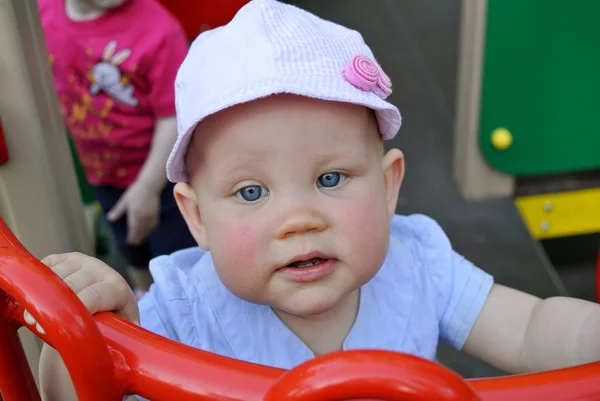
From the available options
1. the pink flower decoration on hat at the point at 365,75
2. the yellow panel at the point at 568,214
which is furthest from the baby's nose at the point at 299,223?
the yellow panel at the point at 568,214

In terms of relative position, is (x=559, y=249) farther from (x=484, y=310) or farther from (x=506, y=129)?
(x=484, y=310)

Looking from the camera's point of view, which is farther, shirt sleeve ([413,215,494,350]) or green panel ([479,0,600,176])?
green panel ([479,0,600,176])

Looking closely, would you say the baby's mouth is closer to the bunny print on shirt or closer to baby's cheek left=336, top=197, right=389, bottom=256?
baby's cheek left=336, top=197, right=389, bottom=256

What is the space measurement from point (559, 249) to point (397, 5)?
41.6 inches

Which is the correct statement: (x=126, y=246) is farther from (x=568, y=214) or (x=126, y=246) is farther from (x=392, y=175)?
(x=568, y=214)

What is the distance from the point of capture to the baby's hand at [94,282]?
464 mm

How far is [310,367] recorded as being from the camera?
1.06 feet

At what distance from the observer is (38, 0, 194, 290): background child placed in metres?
1.11

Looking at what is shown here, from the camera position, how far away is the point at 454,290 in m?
0.67

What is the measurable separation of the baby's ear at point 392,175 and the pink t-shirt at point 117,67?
1.93ft

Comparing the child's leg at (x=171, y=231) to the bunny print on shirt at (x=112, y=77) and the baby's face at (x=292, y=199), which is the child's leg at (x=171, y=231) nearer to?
the bunny print on shirt at (x=112, y=77)

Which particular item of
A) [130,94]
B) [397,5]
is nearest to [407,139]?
[397,5]

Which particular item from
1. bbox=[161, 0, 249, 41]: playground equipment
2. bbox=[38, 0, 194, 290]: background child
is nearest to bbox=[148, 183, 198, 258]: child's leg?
bbox=[38, 0, 194, 290]: background child

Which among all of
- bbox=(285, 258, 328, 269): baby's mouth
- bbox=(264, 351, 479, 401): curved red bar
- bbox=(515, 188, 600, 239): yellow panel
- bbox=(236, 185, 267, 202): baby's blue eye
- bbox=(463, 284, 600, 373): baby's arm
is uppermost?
bbox=(264, 351, 479, 401): curved red bar
